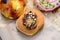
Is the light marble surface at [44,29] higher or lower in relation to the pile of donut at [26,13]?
lower

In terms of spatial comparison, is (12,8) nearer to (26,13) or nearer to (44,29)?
(26,13)

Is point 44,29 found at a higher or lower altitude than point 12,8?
lower

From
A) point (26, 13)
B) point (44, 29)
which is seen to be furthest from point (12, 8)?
point (44, 29)

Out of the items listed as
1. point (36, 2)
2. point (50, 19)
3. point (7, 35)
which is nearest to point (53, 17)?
point (50, 19)
